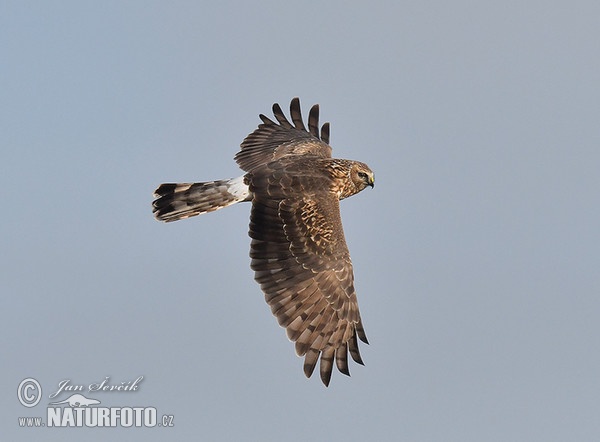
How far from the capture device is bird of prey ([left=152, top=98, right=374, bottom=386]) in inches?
593

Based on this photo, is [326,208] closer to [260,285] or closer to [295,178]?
[295,178]

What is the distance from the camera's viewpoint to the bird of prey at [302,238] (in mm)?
15072

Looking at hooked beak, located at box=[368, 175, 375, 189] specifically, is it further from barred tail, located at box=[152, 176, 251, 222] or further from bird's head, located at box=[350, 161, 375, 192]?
barred tail, located at box=[152, 176, 251, 222]

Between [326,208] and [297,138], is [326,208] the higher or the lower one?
the lower one

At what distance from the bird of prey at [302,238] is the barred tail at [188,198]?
0.02 metres

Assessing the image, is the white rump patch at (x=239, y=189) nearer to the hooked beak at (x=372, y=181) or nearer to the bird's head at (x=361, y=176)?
the bird's head at (x=361, y=176)

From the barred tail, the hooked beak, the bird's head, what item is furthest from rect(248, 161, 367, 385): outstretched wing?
the hooked beak

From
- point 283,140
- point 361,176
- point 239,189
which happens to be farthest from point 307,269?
point 283,140

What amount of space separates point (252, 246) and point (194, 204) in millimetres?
2288

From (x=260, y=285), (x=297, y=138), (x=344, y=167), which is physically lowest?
(x=260, y=285)

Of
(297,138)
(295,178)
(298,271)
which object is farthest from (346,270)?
(297,138)

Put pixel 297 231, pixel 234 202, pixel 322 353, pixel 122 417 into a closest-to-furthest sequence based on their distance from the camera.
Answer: pixel 322 353
pixel 297 231
pixel 234 202
pixel 122 417

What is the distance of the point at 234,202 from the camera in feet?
56.9

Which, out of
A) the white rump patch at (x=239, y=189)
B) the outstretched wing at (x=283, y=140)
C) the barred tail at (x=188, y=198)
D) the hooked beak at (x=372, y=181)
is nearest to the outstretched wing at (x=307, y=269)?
the white rump patch at (x=239, y=189)
